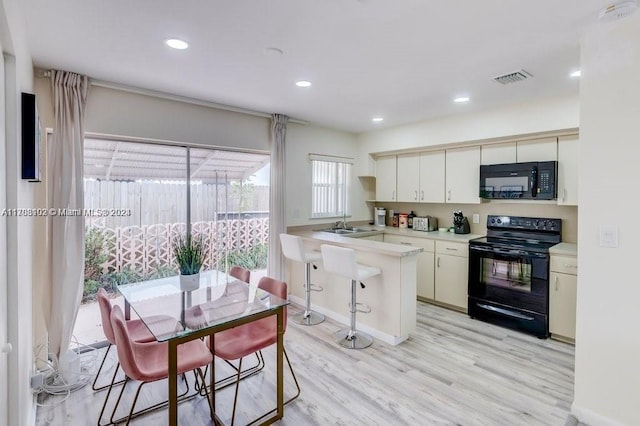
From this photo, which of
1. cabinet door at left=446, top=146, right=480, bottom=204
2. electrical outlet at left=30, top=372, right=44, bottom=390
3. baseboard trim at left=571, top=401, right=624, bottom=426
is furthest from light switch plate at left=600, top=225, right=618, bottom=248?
electrical outlet at left=30, top=372, right=44, bottom=390

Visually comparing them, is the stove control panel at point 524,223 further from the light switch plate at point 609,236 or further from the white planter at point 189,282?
the white planter at point 189,282

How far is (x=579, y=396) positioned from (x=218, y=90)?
366 centimetres

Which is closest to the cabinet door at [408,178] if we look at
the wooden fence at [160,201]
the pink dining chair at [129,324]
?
the wooden fence at [160,201]

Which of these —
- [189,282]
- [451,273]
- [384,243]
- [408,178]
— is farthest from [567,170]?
[189,282]

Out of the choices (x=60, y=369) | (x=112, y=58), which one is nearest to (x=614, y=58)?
(x=112, y=58)

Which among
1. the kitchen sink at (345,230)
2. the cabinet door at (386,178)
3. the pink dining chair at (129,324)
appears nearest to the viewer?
the pink dining chair at (129,324)

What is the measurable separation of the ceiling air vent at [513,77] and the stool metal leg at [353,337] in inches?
86.4

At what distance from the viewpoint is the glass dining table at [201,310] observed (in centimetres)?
175

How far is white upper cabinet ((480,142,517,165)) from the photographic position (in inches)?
152

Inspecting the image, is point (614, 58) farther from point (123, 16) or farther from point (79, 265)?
point (79, 265)

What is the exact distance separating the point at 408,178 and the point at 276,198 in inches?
79.2

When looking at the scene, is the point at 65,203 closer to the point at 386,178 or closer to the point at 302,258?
the point at 302,258

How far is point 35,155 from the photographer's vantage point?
1.76 metres

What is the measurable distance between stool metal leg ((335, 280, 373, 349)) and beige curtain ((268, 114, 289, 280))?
116cm
